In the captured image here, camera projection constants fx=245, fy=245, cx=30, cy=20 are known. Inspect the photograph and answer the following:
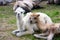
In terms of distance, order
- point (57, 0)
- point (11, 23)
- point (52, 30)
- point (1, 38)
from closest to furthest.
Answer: point (52, 30), point (1, 38), point (11, 23), point (57, 0)

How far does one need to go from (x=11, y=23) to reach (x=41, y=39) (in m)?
1.97

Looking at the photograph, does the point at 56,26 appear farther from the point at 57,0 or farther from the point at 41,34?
the point at 57,0

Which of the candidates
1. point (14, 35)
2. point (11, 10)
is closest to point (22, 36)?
point (14, 35)

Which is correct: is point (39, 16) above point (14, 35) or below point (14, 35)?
above

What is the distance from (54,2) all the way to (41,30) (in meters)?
5.79

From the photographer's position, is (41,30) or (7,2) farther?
(7,2)

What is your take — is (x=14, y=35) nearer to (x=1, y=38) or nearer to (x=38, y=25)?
(x=1, y=38)

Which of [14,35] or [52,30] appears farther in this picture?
[14,35]

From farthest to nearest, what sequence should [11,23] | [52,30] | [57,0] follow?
[57,0]
[11,23]
[52,30]

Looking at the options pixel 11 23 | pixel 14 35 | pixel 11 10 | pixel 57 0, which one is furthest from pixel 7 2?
pixel 14 35

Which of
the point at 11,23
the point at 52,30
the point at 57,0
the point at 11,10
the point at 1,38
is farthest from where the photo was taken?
the point at 57,0

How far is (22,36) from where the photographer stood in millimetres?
5738

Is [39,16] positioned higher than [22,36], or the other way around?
[39,16]

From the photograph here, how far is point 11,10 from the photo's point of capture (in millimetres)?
9906
